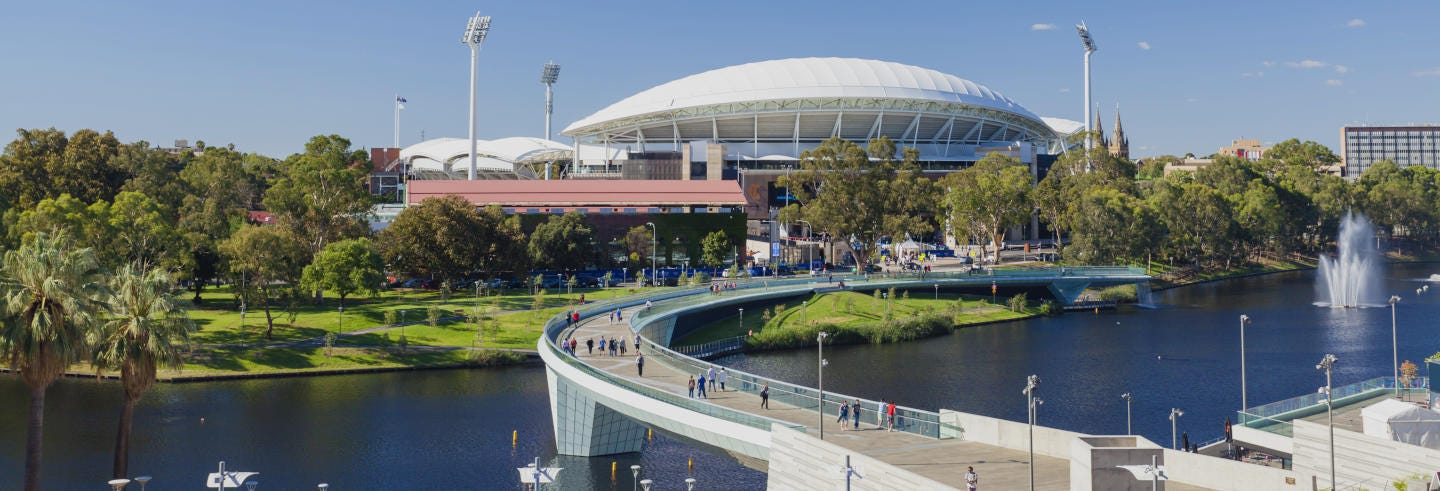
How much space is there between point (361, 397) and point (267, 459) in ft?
50.4

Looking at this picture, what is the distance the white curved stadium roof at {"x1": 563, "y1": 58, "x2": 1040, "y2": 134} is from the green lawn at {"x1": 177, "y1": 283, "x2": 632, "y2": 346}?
69658 mm

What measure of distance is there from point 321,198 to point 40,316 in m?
77.1

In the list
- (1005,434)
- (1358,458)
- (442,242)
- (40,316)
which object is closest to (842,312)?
(442,242)

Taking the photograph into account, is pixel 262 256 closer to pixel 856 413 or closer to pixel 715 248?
pixel 715 248

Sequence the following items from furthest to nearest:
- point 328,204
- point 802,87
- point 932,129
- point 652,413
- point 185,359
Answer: point 932,129 < point 802,87 < point 328,204 < point 185,359 < point 652,413

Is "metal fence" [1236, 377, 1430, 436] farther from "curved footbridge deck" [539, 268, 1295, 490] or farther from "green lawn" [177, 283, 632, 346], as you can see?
"green lawn" [177, 283, 632, 346]

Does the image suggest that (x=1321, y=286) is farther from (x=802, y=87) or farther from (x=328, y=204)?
(x=328, y=204)

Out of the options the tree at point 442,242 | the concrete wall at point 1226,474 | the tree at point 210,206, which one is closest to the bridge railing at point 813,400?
the concrete wall at point 1226,474

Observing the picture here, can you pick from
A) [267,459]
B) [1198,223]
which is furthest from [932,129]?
[267,459]

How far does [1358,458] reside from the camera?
32.3 m

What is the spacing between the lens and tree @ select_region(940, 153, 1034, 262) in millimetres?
132750

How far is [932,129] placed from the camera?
590ft

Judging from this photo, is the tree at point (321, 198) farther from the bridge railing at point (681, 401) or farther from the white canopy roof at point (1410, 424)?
the white canopy roof at point (1410, 424)

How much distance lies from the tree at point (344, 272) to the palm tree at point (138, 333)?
4553 centimetres
